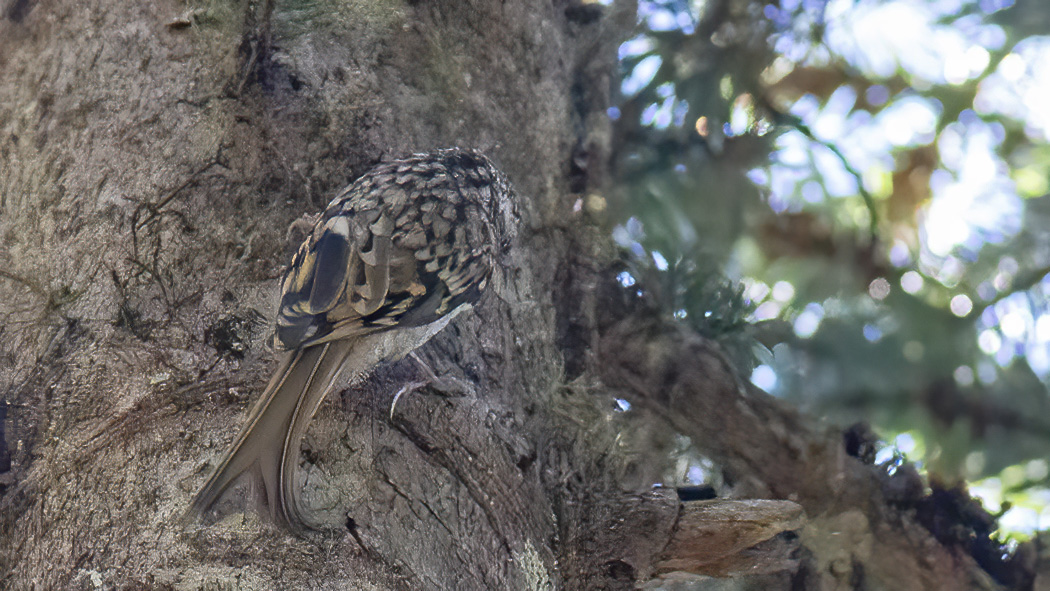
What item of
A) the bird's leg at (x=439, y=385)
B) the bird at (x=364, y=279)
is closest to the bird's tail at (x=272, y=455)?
the bird at (x=364, y=279)

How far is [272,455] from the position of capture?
1157mm

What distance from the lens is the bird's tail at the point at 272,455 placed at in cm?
114

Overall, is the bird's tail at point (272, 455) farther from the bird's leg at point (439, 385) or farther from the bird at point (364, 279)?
the bird's leg at point (439, 385)

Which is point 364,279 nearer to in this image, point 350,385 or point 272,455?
point 350,385

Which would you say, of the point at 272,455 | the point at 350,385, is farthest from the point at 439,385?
the point at 272,455

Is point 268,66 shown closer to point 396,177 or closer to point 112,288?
point 396,177

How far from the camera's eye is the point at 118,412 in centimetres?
128

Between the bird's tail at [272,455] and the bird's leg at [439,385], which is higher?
the bird's tail at [272,455]

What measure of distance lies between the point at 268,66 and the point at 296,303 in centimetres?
58

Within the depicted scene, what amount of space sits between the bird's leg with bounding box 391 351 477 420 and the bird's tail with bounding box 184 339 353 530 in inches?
7.8

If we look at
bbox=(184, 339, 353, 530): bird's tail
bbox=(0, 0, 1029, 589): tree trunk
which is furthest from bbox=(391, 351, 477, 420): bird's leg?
bbox=(184, 339, 353, 530): bird's tail

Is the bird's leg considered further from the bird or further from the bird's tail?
the bird's tail

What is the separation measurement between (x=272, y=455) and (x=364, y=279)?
1.26 feet

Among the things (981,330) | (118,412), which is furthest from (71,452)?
(981,330)
